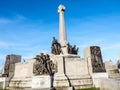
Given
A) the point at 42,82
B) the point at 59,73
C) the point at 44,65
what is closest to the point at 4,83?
the point at 44,65

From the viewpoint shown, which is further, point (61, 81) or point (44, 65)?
point (44, 65)

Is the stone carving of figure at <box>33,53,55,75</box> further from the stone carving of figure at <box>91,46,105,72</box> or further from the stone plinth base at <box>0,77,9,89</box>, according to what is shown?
the stone plinth base at <box>0,77,9,89</box>

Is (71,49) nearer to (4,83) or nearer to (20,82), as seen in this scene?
(20,82)

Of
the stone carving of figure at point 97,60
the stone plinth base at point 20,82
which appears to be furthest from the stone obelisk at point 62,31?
the stone plinth base at point 20,82

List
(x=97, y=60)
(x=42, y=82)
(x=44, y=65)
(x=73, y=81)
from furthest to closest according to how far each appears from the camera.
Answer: (x=97, y=60), (x=73, y=81), (x=44, y=65), (x=42, y=82)

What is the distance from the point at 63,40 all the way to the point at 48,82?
33.0ft

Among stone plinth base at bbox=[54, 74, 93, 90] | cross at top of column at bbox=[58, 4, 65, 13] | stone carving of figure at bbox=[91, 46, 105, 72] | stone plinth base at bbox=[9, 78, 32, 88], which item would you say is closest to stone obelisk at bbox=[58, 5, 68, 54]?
cross at top of column at bbox=[58, 4, 65, 13]

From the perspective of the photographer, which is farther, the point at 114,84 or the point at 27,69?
the point at 27,69

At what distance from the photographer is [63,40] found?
23.1 metres

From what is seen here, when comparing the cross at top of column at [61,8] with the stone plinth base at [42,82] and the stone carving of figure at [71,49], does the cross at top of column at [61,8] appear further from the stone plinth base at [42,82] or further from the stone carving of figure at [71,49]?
the stone plinth base at [42,82]

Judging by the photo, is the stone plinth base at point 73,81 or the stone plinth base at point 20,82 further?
the stone plinth base at point 20,82

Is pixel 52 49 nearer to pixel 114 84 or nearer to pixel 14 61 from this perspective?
pixel 14 61

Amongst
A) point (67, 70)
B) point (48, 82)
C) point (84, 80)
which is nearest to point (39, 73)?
point (48, 82)

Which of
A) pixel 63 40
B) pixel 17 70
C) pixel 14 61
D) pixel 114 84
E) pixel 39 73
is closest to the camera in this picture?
pixel 114 84
